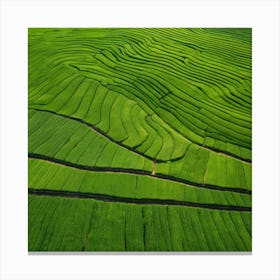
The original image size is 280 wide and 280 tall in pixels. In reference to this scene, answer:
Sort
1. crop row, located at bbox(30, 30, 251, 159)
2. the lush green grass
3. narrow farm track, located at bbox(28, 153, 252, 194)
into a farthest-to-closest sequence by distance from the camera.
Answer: crop row, located at bbox(30, 30, 251, 159), narrow farm track, located at bbox(28, 153, 252, 194), the lush green grass

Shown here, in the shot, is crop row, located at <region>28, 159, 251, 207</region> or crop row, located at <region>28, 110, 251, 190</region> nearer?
crop row, located at <region>28, 159, 251, 207</region>

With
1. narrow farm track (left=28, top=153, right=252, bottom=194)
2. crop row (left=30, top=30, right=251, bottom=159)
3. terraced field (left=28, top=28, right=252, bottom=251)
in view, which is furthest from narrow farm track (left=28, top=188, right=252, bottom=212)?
crop row (left=30, top=30, right=251, bottom=159)

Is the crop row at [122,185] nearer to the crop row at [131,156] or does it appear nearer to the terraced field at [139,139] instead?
the terraced field at [139,139]

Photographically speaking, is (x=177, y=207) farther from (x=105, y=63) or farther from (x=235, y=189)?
(x=105, y=63)

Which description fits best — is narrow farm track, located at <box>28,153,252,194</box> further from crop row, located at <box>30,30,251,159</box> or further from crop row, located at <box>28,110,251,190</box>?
crop row, located at <box>30,30,251,159</box>

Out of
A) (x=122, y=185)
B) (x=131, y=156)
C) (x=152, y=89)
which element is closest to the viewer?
(x=122, y=185)

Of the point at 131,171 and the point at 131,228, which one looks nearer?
the point at 131,228

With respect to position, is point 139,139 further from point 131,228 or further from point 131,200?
point 131,228

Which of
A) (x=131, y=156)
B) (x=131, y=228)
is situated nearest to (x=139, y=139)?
(x=131, y=156)
